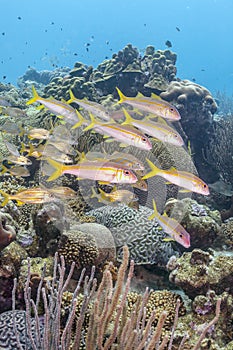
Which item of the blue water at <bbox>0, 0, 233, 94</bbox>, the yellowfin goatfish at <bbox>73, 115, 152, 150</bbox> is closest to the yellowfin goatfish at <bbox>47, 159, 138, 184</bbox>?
the yellowfin goatfish at <bbox>73, 115, 152, 150</bbox>

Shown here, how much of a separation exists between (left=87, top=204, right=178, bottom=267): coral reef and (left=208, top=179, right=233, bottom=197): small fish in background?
11.3 ft

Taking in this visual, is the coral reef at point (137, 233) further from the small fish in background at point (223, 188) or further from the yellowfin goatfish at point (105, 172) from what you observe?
the small fish in background at point (223, 188)

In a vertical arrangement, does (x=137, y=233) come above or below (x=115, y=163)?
below

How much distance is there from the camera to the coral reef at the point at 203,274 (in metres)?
4.32

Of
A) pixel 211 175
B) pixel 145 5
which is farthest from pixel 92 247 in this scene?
pixel 145 5

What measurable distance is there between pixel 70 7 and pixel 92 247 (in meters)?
183

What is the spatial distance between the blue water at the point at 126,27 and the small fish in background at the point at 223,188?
152675mm

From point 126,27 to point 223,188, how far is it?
570 ft

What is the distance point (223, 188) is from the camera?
903 cm

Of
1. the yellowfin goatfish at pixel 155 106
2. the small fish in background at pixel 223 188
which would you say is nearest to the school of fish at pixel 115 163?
the yellowfin goatfish at pixel 155 106

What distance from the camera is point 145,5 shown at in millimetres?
159500

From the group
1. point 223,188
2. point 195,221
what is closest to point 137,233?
point 195,221

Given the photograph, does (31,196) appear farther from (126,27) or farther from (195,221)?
(126,27)

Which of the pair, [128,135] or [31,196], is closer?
[31,196]
